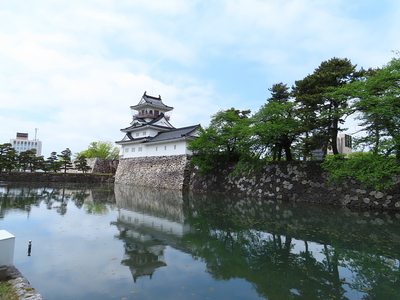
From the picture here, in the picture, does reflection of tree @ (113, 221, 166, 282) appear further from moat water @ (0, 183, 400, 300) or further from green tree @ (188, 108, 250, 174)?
green tree @ (188, 108, 250, 174)

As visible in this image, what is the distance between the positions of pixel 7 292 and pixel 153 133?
77.6ft

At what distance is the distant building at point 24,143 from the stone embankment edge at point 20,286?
83.9 meters

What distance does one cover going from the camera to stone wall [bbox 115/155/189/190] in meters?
21.5

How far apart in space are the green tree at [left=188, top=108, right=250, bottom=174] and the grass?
14.4 meters

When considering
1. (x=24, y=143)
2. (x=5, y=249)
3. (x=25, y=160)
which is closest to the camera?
(x=5, y=249)

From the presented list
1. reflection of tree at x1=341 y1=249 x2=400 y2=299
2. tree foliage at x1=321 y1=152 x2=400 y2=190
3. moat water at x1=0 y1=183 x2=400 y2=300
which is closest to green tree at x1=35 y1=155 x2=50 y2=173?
moat water at x1=0 y1=183 x2=400 y2=300

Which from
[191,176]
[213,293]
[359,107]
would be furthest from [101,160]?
[213,293]

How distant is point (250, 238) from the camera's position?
601 cm

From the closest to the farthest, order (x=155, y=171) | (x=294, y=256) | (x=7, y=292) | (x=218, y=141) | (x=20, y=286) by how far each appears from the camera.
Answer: (x=7, y=292) → (x=20, y=286) → (x=294, y=256) → (x=218, y=141) → (x=155, y=171)

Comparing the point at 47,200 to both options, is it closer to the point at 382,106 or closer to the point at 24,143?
the point at 382,106

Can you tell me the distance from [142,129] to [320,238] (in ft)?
74.7

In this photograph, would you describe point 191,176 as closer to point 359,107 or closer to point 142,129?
point 142,129

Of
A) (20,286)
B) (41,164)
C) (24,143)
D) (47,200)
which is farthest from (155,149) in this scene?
(24,143)

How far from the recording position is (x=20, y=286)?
295 cm
